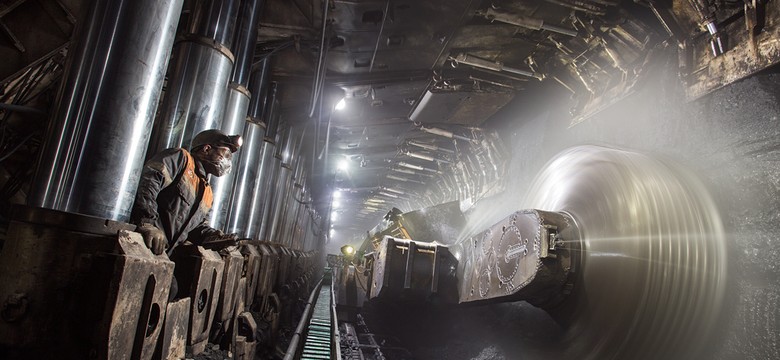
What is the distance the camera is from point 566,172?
2881mm

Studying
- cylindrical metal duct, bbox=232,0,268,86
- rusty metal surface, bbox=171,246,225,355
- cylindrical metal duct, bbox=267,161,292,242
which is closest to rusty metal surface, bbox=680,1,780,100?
rusty metal surface, bbox=171,246,225,355

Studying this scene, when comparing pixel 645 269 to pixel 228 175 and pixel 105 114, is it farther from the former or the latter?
pixel 228 175

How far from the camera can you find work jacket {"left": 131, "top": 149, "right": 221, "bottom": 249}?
2.17 m

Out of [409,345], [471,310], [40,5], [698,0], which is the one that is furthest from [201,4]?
[409,345]

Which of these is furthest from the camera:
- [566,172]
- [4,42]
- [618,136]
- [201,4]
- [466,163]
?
[466,163]

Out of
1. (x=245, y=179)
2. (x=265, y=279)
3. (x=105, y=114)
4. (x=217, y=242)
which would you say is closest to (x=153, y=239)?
(x=105, y=114)

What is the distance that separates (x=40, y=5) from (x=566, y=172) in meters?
6.25

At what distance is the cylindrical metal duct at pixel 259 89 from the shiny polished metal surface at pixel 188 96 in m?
2.68

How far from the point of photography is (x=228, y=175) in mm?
3822

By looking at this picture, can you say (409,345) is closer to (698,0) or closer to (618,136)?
(618,136)

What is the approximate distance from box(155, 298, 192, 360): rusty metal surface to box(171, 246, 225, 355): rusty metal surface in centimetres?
7

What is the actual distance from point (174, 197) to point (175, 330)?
82 centimetres

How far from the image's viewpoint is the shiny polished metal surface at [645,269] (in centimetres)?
197

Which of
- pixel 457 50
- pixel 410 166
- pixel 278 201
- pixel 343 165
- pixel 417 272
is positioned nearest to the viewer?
pixel 417 272
